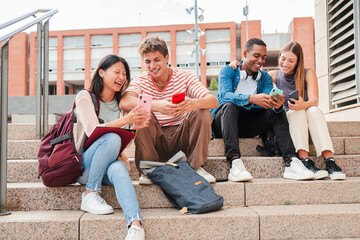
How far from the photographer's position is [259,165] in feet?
10.1

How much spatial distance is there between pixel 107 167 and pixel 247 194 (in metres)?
1.13

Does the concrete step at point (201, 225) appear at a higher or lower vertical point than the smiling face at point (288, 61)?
lower

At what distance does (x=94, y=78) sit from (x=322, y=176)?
2070 mm

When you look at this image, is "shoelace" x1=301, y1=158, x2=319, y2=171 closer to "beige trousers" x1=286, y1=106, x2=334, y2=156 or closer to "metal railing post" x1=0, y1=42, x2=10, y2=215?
"beige trousers" x1=286, y1=106, x2=334, y2=156

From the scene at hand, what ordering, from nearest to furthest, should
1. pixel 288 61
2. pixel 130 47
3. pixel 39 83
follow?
pixel 288 61
pixel 39 83
pixel 130 47

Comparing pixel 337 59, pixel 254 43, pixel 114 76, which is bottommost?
pixel 114 76

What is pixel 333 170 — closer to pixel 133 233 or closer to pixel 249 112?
pixel 249 112

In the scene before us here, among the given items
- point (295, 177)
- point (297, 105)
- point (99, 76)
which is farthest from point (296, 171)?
point (99, 76)

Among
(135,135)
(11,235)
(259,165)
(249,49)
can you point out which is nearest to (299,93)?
(249,49)

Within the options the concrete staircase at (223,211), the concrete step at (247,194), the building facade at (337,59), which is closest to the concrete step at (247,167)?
the concrete staircase at (223,211)

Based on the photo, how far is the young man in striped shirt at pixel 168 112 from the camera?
269 centimetres

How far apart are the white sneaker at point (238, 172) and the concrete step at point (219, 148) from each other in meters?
0.61

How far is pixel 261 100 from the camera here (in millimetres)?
3107

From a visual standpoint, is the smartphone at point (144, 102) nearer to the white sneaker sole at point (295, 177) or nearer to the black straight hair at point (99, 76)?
the black straight hair at point (99, 76)
